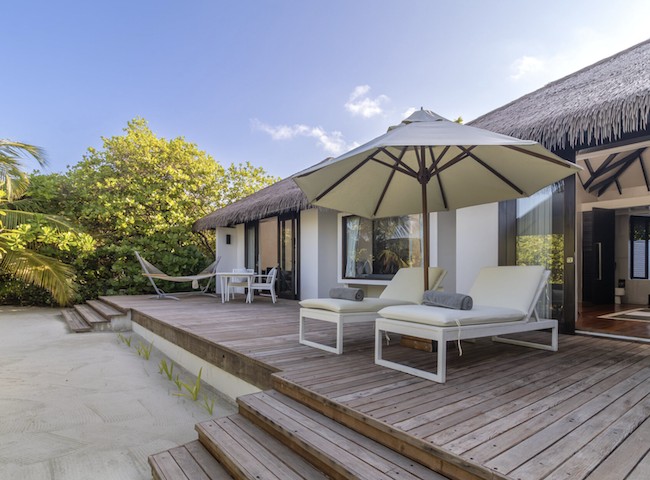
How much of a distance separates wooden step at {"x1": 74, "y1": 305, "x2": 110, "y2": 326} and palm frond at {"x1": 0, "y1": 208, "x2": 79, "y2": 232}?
186 cm

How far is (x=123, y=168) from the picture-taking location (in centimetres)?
1080

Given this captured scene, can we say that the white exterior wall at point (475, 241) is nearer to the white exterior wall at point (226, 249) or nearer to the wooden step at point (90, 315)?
the wooden step at point (90, 315)

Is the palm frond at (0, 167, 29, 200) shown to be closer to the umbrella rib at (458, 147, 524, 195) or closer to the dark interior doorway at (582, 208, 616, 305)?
the umbrella rib at (458, 147, 524, 195)

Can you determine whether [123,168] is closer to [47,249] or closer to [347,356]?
[47,249]

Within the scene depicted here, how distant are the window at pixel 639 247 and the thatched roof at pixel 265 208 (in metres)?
6.95

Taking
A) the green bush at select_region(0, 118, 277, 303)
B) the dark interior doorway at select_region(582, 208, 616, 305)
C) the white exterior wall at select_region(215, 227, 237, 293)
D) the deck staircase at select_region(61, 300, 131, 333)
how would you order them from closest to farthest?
1. the deck staircase at select_region(61, 300, 131, 333)
2. the dark interior doorway at select_region(582, 208, 616, 305)
3. the green bush at select_region(0, 118, 277, 303)
4. the white exterior wall at select_region(215, 227, 237, 293)

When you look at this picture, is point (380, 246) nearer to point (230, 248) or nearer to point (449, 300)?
point (449, 300)

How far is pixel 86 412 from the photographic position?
306cm

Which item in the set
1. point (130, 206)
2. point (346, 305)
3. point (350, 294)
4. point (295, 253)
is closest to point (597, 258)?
point (295, 253)

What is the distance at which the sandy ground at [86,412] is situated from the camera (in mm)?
2273

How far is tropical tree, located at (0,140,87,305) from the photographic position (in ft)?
25.4

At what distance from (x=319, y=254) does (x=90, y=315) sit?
4.57 meters

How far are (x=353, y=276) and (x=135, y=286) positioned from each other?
6.07 metres

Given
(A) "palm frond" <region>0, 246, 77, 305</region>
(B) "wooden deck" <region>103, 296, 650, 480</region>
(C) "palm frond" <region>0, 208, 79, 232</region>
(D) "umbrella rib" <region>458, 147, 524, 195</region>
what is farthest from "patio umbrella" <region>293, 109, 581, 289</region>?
(C) "palm frond" <region>0, 208, 79, 232</region>
